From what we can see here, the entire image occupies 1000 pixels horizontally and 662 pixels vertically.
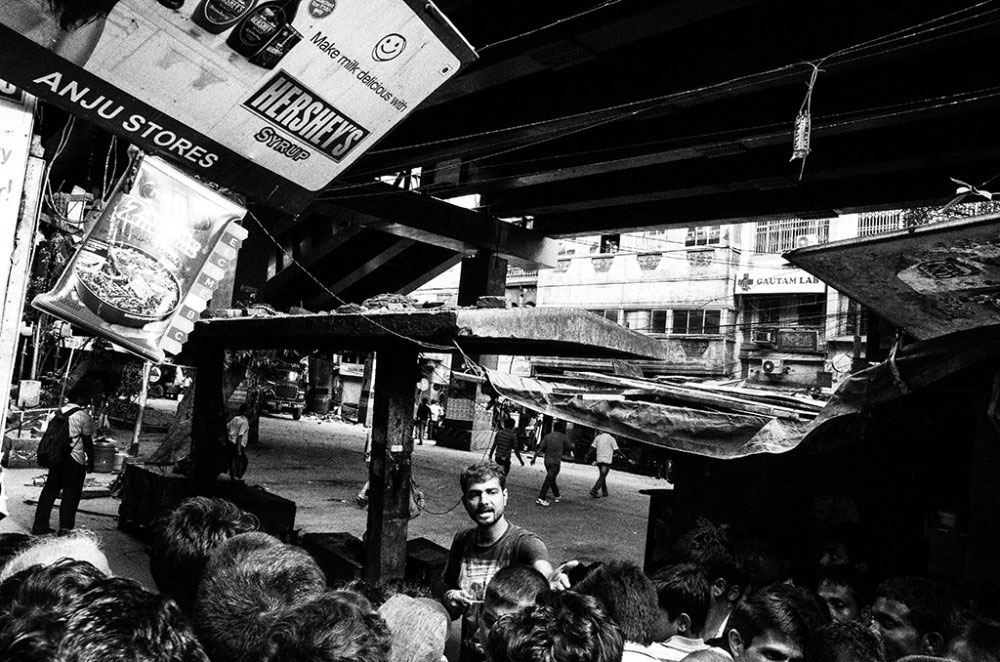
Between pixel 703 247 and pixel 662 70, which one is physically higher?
pixel 703 247

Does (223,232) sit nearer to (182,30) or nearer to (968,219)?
(182,30)

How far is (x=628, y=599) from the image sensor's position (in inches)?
122

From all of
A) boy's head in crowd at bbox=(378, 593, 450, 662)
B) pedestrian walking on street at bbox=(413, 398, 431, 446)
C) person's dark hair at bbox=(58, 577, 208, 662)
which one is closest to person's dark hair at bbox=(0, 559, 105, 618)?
person's dark hair at bbox=(58, 577, 208, 662)


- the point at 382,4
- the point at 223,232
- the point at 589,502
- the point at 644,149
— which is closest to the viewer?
the point at 382,4

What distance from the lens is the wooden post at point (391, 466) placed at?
641cm

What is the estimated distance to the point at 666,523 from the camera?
301 inches

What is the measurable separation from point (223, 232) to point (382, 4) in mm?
1952

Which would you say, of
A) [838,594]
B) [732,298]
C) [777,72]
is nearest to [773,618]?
[838,594]

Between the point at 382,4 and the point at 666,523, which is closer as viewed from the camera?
the point at 382,4

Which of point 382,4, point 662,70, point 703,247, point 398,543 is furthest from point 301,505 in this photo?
point 703,247

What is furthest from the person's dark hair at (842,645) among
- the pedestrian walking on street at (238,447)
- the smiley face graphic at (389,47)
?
the pedestrian walking on street at (238,447)

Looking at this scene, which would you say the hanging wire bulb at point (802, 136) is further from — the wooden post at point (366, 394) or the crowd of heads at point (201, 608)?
the wooden post at point (366, 394)

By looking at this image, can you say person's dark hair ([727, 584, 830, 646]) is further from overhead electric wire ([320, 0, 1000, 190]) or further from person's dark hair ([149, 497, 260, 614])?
overhead electric wire ([320, 0, 1000, 190])

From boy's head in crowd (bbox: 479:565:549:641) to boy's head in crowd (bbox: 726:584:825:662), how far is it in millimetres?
991
